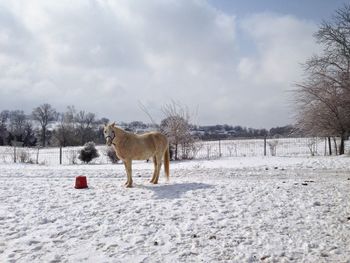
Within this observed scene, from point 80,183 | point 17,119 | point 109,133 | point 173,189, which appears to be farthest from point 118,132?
point 17,119

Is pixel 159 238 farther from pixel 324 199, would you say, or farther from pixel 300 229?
pixel 324 199

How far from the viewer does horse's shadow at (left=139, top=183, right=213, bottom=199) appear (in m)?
9.52

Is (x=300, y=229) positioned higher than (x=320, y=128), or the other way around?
(x=320, y=128)

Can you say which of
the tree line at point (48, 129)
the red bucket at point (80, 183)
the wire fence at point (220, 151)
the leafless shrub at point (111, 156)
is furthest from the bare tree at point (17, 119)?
the red bucket at point (80, 183)

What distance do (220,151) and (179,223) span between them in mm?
22891

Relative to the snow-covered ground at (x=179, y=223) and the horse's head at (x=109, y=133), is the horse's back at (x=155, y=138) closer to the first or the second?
the horse's head at (x=109, y=133)

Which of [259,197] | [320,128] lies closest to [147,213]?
[259,197]

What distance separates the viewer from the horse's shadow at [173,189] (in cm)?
952

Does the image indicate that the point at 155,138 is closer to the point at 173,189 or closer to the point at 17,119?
the point at 173,189

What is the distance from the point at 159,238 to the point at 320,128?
24042mm

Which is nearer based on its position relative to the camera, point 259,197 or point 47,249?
point 47,249

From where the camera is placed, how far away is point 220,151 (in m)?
29.6

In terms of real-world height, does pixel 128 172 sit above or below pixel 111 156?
above

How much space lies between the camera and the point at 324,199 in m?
8.80
